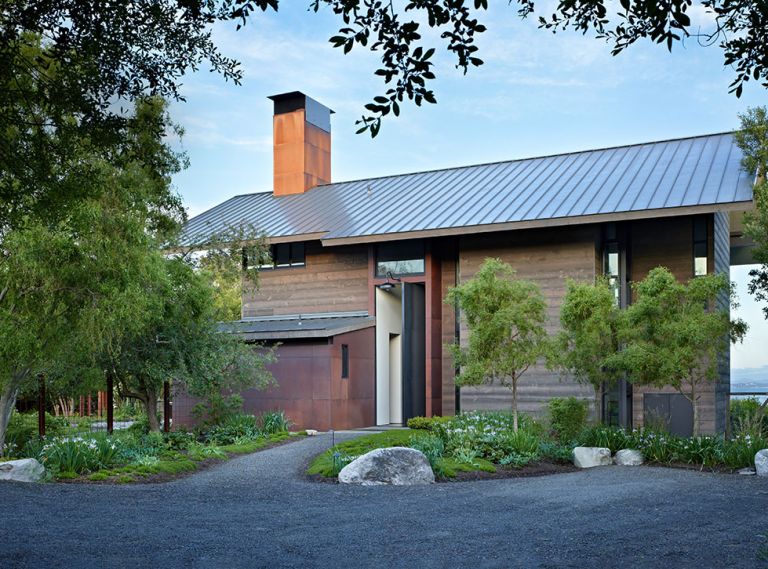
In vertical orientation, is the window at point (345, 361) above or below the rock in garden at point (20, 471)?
above

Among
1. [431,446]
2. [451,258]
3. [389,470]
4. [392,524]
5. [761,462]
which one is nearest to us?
[392,524]

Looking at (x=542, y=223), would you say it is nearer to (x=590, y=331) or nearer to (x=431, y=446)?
(x=590, y=331)

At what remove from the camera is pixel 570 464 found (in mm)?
14719

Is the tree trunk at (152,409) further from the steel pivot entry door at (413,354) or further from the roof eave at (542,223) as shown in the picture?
the steel pivot entry door at (413,354)

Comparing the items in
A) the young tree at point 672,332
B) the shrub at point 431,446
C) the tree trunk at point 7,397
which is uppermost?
the young tree at point 672,332

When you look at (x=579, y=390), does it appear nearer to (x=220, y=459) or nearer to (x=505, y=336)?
(x=505, y=336)

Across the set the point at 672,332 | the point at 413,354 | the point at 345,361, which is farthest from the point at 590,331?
the point at 345,361

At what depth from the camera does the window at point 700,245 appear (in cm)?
1941

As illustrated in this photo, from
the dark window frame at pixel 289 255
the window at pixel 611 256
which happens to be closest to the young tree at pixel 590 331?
the window at pixel 611 256

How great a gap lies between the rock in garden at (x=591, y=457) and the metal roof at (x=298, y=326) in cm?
812

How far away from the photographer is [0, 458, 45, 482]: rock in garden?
39.3 feet

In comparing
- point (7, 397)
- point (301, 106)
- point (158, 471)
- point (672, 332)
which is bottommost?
point (158, 471)

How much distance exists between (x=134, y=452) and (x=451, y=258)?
10.8 meters

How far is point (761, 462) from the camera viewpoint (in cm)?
1299
